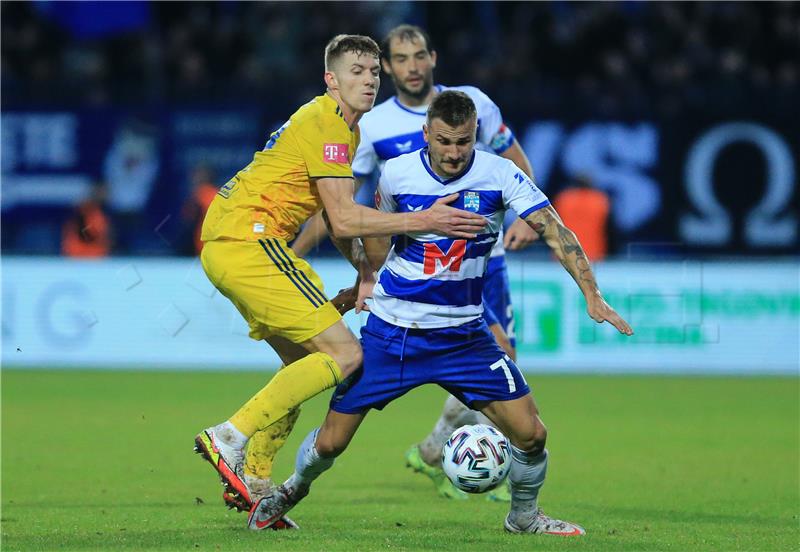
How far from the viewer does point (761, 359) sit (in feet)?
54.2

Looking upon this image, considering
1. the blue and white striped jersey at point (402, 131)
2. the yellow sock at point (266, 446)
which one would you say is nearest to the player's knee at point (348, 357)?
the yellow sock at point (266, 446)

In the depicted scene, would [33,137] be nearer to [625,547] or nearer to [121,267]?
[121,267]

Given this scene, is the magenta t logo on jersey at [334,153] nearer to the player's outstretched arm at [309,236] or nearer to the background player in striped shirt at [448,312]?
the background player in striped shirt at [448,312]

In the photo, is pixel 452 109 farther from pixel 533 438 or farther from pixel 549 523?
pixel 549 523

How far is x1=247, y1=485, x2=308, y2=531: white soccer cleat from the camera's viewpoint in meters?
Answer: 7.09

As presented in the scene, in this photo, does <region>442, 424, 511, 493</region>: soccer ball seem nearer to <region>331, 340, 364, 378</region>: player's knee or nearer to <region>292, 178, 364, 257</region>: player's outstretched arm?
<region>331, 340, 364, 378</region>: player's knee

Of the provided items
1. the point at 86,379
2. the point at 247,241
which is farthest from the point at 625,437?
the point at 86,379

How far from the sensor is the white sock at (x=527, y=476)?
6.93 metres

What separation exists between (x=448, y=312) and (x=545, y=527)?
1.24m

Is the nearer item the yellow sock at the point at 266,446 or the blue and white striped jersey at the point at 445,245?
the blue and white striped jersey at the point at 445,245

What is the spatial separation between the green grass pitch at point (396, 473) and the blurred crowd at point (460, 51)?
538 centimetres

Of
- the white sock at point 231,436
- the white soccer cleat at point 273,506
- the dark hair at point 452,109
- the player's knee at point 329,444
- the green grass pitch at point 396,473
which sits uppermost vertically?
the dark hair at point 452,109

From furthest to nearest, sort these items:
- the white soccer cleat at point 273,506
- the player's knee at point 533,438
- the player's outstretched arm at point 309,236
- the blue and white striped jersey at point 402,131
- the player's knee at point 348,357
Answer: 1. the blue and white striped jersey at point 402,131
2. the player's outstretched arm at point 309,236
3. the white soccer cleat at point 273,506
4. the player's knee at point 533,438
5. the player's knee at point 348,357

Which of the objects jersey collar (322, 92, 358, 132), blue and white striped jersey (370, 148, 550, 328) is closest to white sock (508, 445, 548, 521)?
blue and white striped jersey (370, 148, 550, 328)
